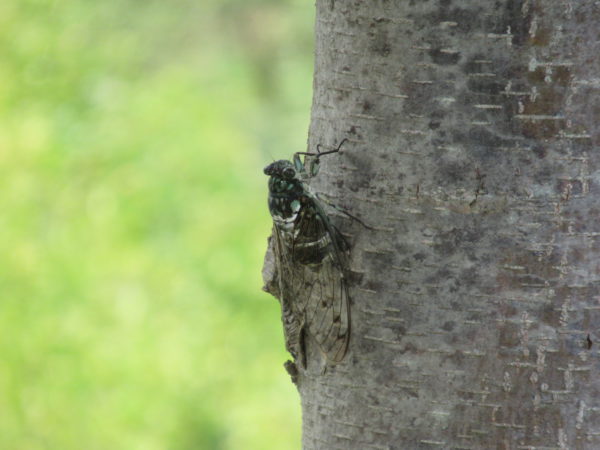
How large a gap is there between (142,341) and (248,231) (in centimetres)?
96

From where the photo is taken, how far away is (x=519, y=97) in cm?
103

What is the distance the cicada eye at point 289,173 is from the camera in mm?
1382

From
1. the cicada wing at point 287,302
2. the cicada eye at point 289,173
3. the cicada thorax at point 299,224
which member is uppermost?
the cicada eye at point 289,173

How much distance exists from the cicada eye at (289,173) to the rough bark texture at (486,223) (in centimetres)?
30

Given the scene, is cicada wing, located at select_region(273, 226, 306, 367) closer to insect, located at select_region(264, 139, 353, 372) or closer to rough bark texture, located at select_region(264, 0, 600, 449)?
insect, located at select_region(264, 139, 353, 372)

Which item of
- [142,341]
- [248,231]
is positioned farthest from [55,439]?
[248,231]

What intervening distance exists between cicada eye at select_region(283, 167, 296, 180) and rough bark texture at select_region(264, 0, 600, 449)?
30cm

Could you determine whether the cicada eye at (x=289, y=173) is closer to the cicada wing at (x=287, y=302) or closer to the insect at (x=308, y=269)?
the insect at (x=308, y=269)

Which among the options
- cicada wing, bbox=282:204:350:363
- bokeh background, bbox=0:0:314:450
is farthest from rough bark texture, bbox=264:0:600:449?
bokeh background, bbox=0:0:314:450

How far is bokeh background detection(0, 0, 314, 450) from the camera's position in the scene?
393 centimetres

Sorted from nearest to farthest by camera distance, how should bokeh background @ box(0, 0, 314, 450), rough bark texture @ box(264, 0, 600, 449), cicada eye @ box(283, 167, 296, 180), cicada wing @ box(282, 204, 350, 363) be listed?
1. rough bark texture @ box(264, 0, 600, 449)
2. cicada wing @ box(282, 204, 350, 363)
3. cicada eye @ box(283, 167, 296, 180)
4. bokeh background @ box(0, 0, 314, 450)

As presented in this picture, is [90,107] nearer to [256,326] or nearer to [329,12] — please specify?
[256,326]

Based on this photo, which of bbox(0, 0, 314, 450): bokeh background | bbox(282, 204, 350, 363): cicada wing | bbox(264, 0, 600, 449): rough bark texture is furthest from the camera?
bbox(0, 0, 314, 450): bokeh background

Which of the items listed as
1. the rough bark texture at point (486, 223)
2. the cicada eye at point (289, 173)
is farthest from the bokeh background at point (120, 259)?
the rough bark texture at point (486, 223)
